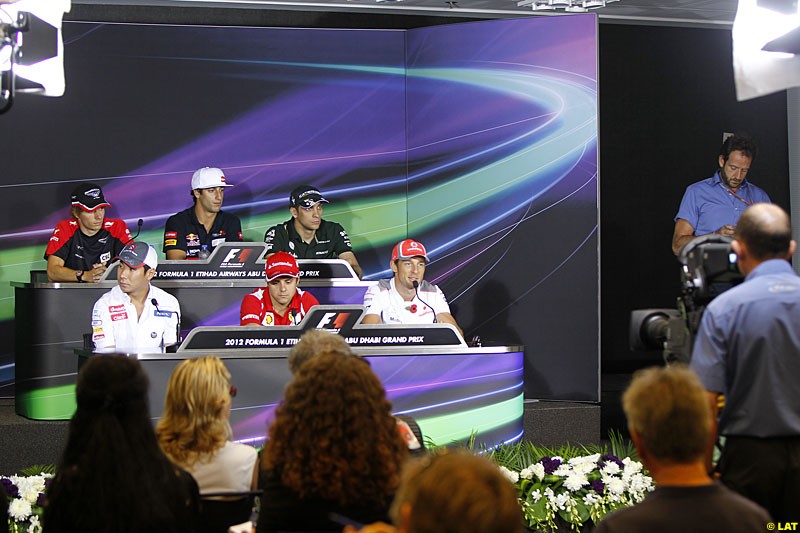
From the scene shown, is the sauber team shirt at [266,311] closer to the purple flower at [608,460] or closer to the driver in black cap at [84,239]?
the driver in black cap at [84,239]

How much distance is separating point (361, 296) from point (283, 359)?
1.80m

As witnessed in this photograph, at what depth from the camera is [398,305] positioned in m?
6.29

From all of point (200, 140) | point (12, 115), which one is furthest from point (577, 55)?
point (12, 115)

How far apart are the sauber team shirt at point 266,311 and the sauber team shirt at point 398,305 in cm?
42

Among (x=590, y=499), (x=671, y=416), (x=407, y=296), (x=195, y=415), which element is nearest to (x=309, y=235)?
(x=407, y=296)

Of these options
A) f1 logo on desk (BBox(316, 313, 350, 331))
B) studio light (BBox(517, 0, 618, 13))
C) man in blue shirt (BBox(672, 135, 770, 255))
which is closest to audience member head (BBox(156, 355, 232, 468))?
f1 logo on desk (BBox(316, 313, 350, 331))

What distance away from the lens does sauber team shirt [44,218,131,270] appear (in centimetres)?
689

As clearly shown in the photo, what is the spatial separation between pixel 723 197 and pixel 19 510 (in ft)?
16.4

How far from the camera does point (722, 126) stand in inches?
343

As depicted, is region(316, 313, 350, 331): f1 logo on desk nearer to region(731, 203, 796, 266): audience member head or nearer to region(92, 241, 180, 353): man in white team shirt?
region(92, 241, 180, 353): man in white team shirt

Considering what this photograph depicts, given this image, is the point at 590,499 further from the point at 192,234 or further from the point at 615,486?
the point at 192,234

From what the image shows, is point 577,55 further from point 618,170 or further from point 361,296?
point 361,296

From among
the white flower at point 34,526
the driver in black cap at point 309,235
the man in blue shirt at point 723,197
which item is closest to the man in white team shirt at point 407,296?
the driver in black cap at point 309,235

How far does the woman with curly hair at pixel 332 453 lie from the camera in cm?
236
